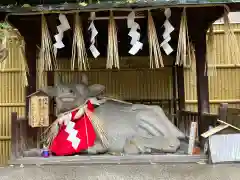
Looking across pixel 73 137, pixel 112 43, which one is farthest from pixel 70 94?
pixel 112 43

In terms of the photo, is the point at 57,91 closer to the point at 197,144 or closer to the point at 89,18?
the point at 89,18

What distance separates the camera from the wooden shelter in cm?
384

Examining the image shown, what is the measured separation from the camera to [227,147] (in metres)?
3.79

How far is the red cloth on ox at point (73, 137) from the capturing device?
4.13m

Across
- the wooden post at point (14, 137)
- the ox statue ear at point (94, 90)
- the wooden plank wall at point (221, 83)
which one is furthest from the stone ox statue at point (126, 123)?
the wooden plank wall at point (221, 83)

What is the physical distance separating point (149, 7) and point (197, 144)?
A: 1.88m

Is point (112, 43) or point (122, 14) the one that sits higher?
point (122, 14)

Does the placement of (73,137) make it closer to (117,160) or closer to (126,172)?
(117,160)

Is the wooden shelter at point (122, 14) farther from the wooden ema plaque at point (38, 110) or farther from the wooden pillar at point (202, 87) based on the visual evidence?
the wooden ema plaque at point (38, 110)

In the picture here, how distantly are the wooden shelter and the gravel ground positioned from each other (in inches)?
23.9

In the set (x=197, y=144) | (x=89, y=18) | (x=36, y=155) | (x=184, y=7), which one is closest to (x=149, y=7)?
(x=184, y=7)

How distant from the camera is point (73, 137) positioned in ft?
13.7

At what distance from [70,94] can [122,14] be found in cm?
120

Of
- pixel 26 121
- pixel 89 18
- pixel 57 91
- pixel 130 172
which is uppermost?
pixel 89 18
